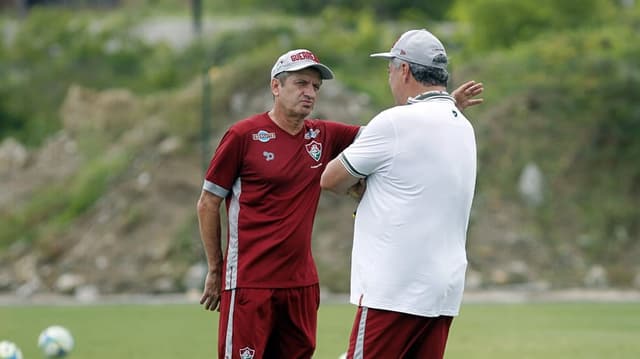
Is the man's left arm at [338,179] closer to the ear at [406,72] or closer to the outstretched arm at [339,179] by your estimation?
the outstretched arm at [339,179]

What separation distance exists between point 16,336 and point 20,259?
7041 millimetres

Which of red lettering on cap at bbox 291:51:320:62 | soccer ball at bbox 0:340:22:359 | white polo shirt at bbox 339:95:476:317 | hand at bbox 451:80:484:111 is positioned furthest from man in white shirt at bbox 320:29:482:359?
soccer ball at bbox 0:340:22:359

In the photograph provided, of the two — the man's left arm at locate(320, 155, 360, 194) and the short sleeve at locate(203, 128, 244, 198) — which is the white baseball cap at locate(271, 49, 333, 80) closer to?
the short sleeve at locate(203, 128, 244, 198)

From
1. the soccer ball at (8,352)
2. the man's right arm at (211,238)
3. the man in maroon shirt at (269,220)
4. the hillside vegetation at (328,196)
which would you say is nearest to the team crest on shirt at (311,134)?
the man in maroon shirt at (269,220)

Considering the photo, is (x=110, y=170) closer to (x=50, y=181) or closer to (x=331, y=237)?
(x=50, y=181)

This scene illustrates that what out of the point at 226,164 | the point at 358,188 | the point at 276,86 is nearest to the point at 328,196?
the point at 276,86

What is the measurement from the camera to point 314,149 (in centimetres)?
684

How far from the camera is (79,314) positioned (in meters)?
15.8

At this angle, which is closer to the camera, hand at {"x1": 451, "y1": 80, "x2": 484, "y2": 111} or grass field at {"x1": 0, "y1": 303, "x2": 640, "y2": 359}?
hand at {"x1": 451, "y1": 80, "x2": 484, "y2": 111}

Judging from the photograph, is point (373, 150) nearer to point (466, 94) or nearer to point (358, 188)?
point (358, 188)

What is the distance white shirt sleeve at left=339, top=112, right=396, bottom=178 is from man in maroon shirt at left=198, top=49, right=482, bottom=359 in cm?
114

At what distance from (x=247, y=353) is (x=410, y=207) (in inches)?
61.9

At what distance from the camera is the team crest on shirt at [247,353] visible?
21.7 feet

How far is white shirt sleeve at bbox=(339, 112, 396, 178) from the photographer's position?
5.52 m
